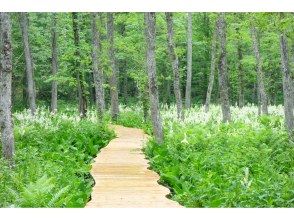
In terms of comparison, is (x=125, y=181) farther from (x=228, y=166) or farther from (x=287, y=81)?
(x=287, y=81)

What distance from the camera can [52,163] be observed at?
39.7 ft

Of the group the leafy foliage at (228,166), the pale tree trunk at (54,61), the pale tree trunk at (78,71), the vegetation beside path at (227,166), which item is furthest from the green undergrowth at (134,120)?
the leafy foliage at (228,166)

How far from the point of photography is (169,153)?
44.2 ft

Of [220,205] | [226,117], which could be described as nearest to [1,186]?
[220,205]

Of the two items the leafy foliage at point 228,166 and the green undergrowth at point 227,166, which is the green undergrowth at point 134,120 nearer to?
the leafy foliage at point 228,166

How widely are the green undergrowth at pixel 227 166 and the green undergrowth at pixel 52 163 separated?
1.87 metres

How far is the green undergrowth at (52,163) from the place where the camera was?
27.9 ft

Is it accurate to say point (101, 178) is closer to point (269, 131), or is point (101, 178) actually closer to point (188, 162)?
point (188, 162)

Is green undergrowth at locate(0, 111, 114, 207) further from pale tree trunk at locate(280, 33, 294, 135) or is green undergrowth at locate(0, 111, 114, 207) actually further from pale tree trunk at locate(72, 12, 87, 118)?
pale tree trunk at locate(280, 33, 294, 135)

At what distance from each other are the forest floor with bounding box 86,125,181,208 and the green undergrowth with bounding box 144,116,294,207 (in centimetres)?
37

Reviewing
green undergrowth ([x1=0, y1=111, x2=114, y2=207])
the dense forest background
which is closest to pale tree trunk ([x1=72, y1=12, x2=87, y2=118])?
the dense forest background

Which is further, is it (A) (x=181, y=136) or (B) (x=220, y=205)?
(A) (x=181, y=136)

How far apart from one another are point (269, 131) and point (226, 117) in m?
3.88

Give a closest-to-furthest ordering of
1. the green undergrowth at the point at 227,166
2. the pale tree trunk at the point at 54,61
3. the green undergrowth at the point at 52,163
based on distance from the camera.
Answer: the green undergrowth at the point at 52,163
the green undergrowth at the point at 227,166
the pale tree trunk at the point at 54,61
